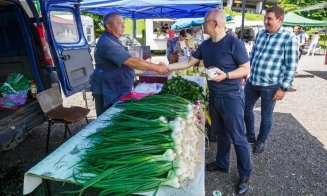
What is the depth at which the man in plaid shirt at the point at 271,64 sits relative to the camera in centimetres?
358

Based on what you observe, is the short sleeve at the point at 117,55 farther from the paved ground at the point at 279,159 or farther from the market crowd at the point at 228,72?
the paved ground at the point at 279,159

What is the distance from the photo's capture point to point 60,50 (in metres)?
4.31

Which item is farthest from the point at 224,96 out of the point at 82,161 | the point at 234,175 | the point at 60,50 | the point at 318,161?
the point at 60,50

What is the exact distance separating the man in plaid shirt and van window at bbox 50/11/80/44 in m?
3.18

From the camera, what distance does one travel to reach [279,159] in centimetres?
395

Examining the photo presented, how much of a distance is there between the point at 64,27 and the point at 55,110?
1.73 metres

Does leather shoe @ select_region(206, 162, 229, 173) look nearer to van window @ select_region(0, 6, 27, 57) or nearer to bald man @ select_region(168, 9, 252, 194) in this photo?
bald man @ select_region(168, 9, 252, 194)

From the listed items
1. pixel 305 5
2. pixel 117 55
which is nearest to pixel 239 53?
pixel 117 55

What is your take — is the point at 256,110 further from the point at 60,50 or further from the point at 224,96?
the point at 60,50

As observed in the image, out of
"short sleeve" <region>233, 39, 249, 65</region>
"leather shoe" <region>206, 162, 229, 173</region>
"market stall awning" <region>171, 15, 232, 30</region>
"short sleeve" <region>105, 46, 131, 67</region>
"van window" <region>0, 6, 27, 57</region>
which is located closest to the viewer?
"short sleeve" <region>233, 39, 249, 65</region>

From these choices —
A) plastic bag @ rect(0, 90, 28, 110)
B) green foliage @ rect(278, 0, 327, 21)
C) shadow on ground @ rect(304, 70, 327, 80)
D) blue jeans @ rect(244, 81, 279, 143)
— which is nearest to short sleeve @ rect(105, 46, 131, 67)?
plastic bag @ rect(0, 90, 28, 110)

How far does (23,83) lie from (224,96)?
2.97 meters

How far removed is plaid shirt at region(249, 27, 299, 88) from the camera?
3566 millimetres

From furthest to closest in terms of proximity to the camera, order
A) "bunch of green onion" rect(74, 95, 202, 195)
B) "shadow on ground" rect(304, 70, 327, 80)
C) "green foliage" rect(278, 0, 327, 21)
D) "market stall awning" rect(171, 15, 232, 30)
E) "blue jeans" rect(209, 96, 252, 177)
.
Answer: "green foliage" rect(278, 0, 327, 21), "market stall awning" rect(171, 15, 232, 30), "shadow on ground" rect(304, 70, 327, 80), "blue jeans" rect(209, 96, 252, 177), "bunch of green onion" rect(74, 95, 202, 195)
